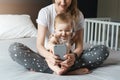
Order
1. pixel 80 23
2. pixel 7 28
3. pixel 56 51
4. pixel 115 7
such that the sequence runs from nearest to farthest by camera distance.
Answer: pixel 56 51, pixel 80 23, pixel 7 28, pixel 115 7

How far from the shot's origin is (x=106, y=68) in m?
1.60

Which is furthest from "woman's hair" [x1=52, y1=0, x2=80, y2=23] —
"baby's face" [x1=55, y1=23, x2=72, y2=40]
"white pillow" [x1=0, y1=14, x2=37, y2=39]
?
"white pillow" [x1=0, y1=14, x2=37, y2=39]

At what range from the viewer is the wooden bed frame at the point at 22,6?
3.04 metres

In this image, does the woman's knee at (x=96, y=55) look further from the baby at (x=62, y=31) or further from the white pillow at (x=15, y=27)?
the white pillow at (x=15, y=27)

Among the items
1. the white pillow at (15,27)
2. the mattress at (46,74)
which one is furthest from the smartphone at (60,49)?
the white pillow at (15,27)

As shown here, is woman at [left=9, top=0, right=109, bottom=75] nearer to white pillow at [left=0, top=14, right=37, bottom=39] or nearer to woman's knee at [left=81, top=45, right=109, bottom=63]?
woman's knee at [left=81, top=45, right=109, bottom=63]

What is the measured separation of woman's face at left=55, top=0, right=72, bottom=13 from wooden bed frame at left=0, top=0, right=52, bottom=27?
4.91 ft

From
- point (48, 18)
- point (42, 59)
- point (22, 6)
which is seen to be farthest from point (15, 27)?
point (42, 59)

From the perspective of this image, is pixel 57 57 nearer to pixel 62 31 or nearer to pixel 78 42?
pixel 62 31

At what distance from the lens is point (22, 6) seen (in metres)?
3.18

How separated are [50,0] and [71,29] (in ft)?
6.45

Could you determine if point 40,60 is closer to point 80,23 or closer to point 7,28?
point 80,23

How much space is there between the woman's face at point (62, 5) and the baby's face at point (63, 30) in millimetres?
192

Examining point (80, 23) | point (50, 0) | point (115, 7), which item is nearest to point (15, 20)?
point (50, 0)
